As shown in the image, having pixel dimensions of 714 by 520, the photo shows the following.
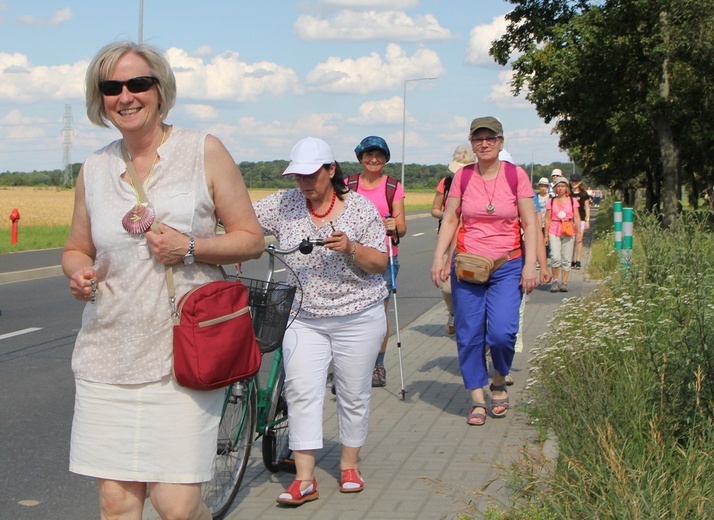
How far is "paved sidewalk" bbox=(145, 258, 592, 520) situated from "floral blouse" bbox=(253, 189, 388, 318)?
3.20 feet

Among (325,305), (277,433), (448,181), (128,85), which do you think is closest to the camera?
(128,85)

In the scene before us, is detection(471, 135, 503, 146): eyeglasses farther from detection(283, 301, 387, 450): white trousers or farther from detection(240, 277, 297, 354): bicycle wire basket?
detection(240, 277, 297, 354): bicycle wire basket

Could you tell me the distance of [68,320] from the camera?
1327 cm

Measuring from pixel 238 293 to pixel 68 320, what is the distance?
1039 cm

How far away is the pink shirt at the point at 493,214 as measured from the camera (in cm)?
701

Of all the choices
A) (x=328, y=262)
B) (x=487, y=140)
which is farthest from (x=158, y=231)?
(x=487, y=140)

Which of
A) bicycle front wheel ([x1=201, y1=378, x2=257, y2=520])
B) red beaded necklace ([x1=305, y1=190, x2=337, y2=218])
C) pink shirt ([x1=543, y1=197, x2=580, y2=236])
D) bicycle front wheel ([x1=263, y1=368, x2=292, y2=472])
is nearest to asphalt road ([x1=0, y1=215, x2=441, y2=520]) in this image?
bicycle front wheel ([x1=201, y1=378, x2=257, y2=520])

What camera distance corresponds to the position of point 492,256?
275 inches

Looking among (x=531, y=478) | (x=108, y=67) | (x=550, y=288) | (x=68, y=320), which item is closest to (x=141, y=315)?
(x=108, y=67)

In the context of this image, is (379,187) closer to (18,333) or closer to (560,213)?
(18,333)

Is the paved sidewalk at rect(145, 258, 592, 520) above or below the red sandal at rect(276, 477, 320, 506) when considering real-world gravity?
below

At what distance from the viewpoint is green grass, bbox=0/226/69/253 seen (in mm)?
26516

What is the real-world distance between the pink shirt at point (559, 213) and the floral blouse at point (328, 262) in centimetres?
1162

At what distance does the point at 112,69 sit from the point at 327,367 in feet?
7.89
